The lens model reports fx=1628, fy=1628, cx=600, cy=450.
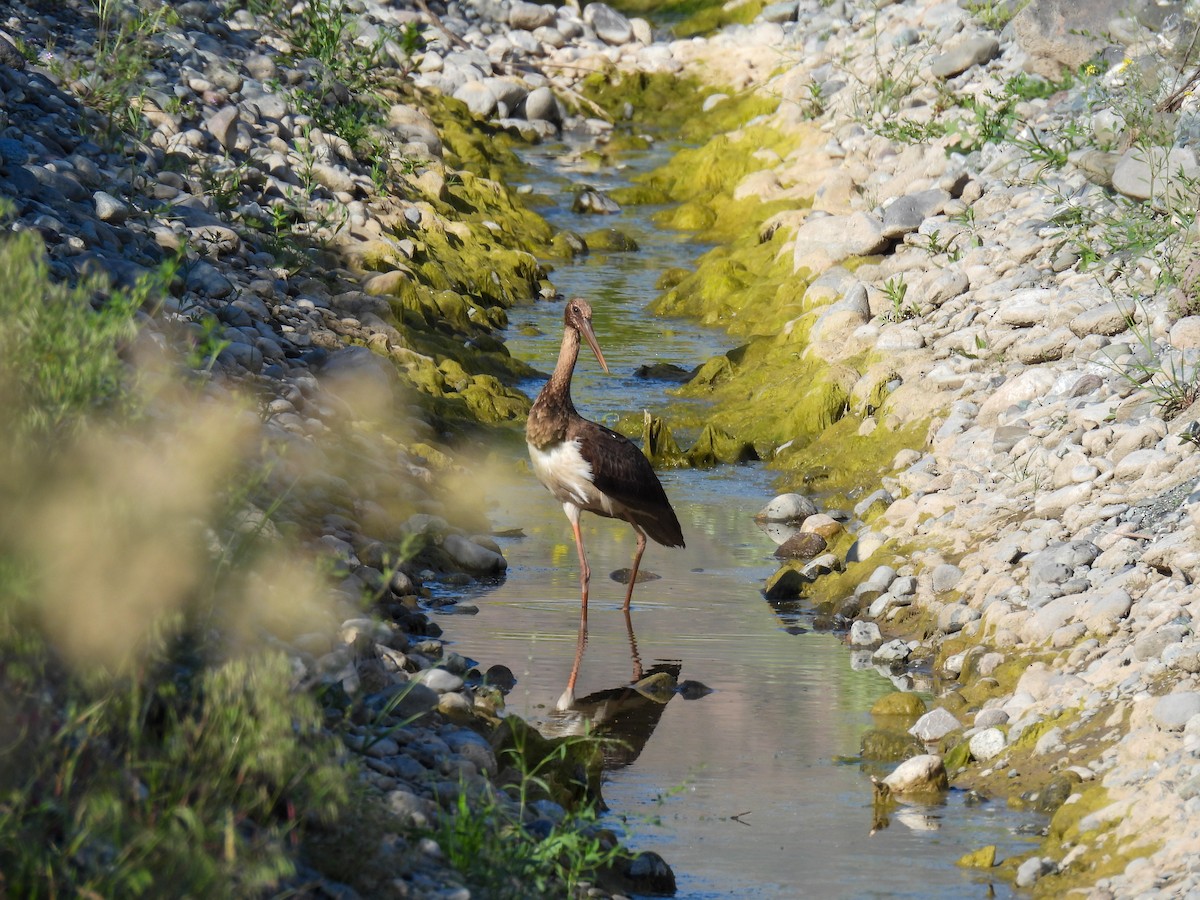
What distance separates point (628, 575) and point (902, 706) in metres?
2.49

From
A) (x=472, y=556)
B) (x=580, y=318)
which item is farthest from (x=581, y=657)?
(x=580, y=318)

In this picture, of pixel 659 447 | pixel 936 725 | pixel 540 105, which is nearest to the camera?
pixel 936 725

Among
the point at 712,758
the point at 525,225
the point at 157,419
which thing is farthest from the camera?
the point at 525,225

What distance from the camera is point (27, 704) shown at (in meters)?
4.40

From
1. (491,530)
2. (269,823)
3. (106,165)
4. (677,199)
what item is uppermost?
(269,823)

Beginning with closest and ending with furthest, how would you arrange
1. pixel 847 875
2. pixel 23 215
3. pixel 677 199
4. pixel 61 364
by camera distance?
pixel 61 364 → pixel 847 875 → pixel 23 215 → pixel 677 199

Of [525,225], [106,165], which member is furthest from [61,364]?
[525,225]

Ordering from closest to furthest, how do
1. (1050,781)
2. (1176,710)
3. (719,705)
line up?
(1176,710) < (1050,781) < (719,705)

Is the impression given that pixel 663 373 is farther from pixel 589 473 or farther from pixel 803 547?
pixel 589 473

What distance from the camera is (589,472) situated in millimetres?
8969

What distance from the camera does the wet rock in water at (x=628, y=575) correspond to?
9586 millimetres

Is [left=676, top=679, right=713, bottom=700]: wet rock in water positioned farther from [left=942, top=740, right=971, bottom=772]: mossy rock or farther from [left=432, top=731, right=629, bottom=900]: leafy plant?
[left=432, top=731, right=629, bottom=900]: leafy plant

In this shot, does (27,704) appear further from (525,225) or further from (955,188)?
(525,225)

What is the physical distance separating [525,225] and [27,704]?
14247mm
